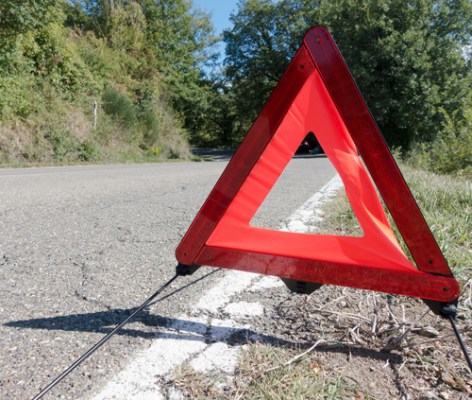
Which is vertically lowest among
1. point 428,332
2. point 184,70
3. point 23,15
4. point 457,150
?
point 428,332

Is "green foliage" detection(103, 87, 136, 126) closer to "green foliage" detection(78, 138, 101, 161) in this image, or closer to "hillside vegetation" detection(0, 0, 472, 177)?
"hillside vegetation" detection(0, 0, 472, 177)

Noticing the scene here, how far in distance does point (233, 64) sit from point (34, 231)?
110 feet

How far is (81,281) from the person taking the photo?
188cm

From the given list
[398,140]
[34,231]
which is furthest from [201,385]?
[398,140]

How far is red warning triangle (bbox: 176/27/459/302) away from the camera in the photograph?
3.81 feet

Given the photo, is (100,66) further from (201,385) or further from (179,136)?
(201,385)

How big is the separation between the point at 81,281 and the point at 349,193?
148cm

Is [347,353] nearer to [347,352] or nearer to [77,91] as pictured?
[347,352]

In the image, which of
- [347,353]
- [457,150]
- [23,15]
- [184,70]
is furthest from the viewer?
[184,70]

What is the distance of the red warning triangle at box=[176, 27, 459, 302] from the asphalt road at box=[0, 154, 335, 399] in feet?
1.45

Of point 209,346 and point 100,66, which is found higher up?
point 100,66

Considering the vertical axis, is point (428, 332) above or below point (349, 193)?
below

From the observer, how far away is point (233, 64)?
33.5 m

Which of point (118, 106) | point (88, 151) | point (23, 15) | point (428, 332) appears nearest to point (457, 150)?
point (428, 332)
